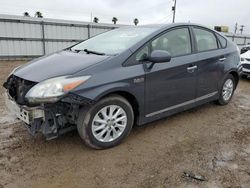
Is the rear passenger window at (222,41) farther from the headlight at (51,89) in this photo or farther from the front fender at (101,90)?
the headlight at (51,89)

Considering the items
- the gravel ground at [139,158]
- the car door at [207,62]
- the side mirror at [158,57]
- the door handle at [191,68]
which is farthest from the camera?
the car door at [207,62]

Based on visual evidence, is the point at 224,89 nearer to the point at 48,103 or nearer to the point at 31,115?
the point at 48,103

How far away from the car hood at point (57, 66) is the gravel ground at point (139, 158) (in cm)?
92

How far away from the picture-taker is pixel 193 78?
151 inches

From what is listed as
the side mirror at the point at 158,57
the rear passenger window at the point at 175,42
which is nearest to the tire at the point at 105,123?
the side mirror at the point at 158,57

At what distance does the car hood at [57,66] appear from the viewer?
2766 mm

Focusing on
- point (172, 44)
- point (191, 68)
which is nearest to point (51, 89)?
point (172, 44)

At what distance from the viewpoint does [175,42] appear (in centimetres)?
370

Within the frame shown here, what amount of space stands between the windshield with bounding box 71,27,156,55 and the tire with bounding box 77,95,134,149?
685mm

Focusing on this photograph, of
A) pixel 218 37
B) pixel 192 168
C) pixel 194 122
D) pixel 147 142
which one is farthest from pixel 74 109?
pixel 218 37

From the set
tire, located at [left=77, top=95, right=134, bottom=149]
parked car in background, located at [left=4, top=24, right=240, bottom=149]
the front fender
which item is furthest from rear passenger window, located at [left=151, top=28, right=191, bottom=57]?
tire, located at [left=77, top=95, right=134, bottom=149]

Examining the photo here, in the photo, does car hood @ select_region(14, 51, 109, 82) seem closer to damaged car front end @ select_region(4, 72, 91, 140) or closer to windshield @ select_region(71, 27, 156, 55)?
damaged car front end @ select_region(4, 72, 91, 140)

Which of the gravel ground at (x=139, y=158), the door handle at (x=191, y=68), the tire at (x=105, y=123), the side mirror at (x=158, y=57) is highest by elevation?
the side mirror at (x=158, y=57)

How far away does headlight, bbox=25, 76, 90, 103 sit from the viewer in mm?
2574
